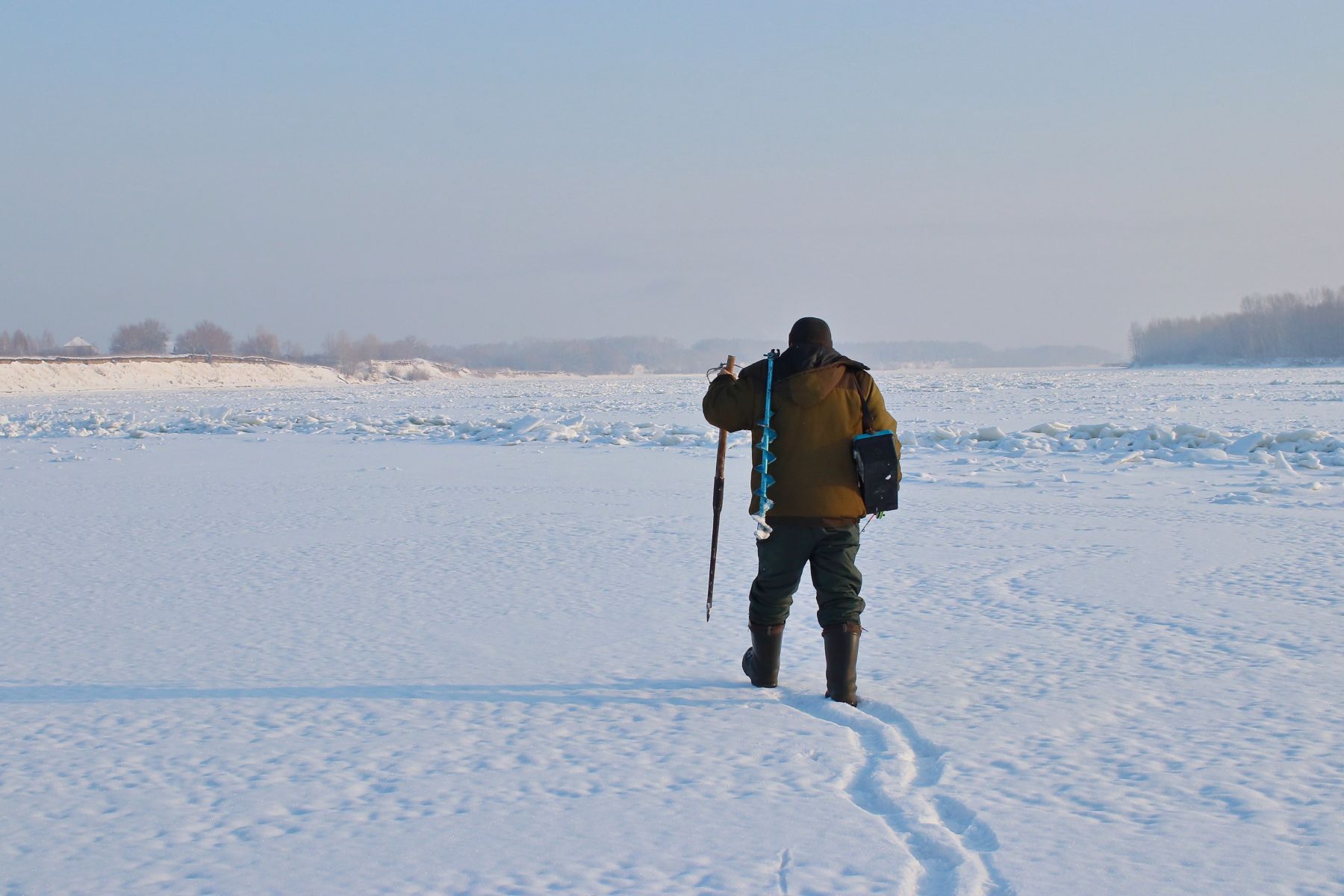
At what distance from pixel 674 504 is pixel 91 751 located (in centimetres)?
627

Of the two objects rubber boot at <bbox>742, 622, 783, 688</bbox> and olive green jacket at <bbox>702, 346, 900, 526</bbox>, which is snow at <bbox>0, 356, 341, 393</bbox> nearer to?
rubber boot at <bbox>742, 622, 783, 688</bbox>

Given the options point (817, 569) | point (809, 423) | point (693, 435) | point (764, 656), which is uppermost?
point (809, 423)

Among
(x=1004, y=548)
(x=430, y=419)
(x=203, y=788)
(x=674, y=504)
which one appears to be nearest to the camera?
(x=203, y=788)

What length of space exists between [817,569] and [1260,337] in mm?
118859

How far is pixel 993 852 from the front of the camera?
2480 millimetres

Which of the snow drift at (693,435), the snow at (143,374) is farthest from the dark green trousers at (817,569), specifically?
the snow at (143,374)

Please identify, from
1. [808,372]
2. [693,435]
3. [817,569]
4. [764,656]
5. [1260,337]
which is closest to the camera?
[808,372]

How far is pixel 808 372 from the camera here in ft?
11.6

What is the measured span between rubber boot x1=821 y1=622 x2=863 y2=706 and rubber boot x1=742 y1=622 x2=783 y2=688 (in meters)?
0.20

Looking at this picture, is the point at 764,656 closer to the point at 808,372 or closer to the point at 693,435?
the point at 808,372

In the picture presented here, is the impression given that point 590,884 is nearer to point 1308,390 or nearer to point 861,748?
point 861,748

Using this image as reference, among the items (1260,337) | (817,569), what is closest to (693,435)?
(817,569)

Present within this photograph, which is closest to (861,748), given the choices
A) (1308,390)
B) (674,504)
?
(674,504)

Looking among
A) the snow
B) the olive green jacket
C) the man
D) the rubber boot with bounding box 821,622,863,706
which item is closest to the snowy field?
the rubber boot with bounding box 821,622,863,706
